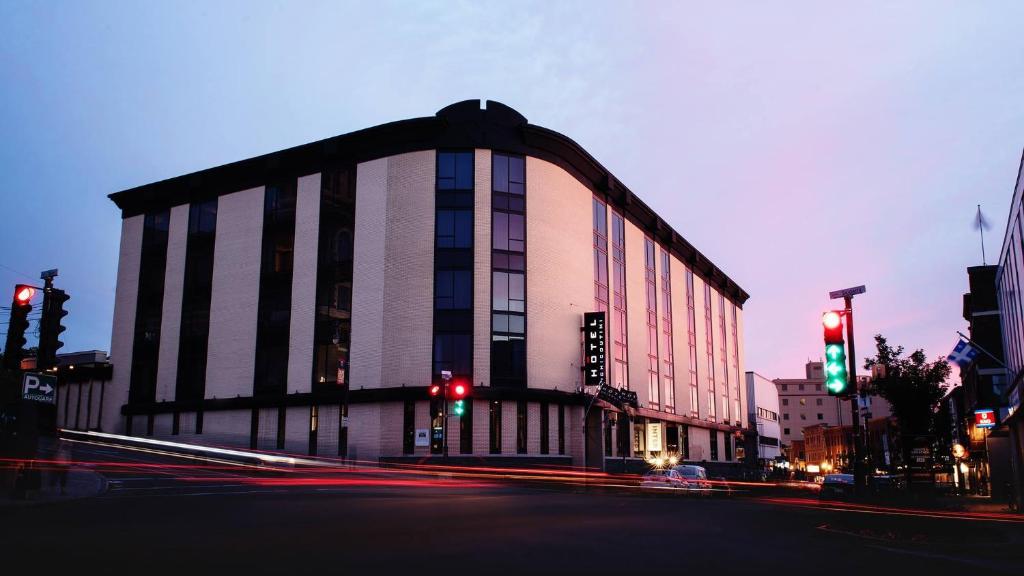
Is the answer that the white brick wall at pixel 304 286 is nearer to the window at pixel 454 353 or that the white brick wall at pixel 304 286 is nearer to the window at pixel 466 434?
the window at pixel 454 353

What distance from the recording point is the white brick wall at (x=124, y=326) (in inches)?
2365

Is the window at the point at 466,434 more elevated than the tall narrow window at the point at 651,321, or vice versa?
the tall narrow window at the point at 651,321

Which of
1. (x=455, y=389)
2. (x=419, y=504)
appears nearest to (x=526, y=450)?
(x=455, y=389)

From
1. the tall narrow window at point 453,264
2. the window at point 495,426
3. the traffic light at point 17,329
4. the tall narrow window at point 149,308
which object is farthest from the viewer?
the tall narrow window at point 149,308

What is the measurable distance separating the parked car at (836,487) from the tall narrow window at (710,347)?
39.0 metres

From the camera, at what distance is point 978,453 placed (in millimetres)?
60625

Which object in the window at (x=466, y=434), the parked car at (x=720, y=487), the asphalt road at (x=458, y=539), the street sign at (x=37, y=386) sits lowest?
the parked car at (x=720, y=487)

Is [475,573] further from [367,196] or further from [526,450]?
[367,196]

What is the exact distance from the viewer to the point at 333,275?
52.2 metres

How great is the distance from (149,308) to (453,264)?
26432 mm

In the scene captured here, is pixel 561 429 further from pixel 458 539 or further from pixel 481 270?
pixel 458 539

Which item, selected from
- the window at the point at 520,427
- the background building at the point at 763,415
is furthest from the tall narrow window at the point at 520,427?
the background building at the point at 763,415

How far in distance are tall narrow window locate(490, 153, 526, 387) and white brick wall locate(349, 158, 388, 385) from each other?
6.95m

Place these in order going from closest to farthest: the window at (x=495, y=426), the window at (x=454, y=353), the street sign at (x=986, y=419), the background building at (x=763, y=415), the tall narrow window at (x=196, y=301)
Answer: the street sign at (x=986, y=419), the window at (x=495, y=426), the window at (x=454, y=353), the tall narrow window at (x=196, y=301), the background building at (x=763, y=415)
